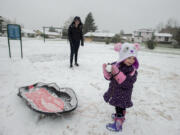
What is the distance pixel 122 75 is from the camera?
1.18 meters

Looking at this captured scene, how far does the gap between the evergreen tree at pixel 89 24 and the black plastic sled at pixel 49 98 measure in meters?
44.4

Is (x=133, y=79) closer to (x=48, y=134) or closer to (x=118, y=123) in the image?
(x=118, y=123)

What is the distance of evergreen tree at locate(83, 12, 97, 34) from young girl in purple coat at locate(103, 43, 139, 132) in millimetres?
44991

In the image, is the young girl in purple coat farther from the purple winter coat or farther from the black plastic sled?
the black plastic sled

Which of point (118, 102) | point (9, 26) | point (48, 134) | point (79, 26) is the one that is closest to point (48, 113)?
point (48, 134)

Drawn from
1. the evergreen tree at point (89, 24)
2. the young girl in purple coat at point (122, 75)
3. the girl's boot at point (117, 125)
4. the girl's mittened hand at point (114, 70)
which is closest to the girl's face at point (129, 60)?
the young girl in purple coat at point (122, 75)

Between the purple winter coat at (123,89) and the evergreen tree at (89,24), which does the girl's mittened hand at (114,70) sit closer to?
the purple winter coat at (123,89)

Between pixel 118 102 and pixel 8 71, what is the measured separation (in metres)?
3.16

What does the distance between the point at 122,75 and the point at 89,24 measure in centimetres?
4550

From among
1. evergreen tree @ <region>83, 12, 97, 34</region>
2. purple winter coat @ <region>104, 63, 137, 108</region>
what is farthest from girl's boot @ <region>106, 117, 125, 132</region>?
evergreen tree @ <region>83, 12, 97, 34</region>

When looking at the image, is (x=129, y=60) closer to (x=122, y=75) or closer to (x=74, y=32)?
(x=122, y=75)

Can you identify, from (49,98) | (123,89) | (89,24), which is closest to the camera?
(123,89)

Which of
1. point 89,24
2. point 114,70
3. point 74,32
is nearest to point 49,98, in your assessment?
point 114,70

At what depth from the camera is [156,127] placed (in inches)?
59.8
